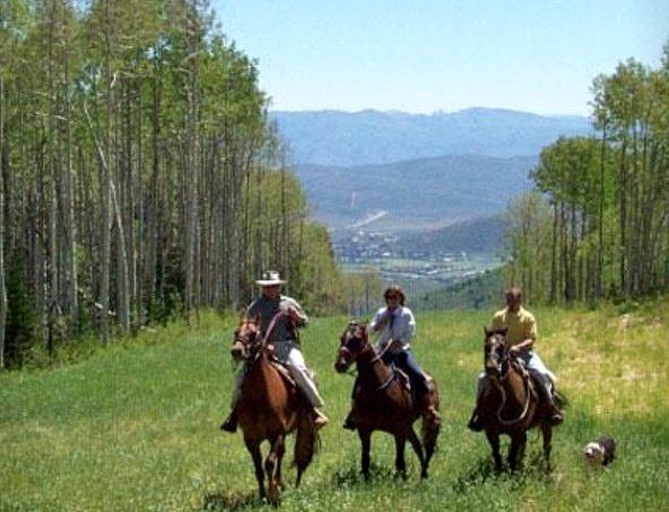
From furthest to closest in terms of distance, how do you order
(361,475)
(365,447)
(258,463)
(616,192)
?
1. (616,192)
2. (361,475)
3. (365,447)
4. (258,463)

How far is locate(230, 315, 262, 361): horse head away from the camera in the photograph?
12555 millimetres

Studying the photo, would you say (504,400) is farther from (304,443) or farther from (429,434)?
(304,443)

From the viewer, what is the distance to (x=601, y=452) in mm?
15883

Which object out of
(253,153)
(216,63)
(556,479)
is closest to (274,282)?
Answer: (556,479)

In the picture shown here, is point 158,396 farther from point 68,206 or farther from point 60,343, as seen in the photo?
point 60,343

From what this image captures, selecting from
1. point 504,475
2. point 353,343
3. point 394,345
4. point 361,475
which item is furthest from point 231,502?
point 504,475

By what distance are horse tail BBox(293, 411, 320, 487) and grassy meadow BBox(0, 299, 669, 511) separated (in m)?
0.34

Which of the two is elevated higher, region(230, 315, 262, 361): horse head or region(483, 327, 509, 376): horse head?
region(230, 315, 262, 361): horse head

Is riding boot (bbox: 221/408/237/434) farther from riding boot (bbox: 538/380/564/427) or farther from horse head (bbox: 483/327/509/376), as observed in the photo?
riding boot (bbox: 538/380/564/427)

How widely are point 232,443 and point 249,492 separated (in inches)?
219

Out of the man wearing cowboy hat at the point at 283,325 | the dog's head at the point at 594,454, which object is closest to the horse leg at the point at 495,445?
the dog's head at the point at 594,454

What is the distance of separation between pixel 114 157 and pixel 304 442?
3934 cm

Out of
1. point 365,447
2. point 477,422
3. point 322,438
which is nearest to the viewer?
point 365,447

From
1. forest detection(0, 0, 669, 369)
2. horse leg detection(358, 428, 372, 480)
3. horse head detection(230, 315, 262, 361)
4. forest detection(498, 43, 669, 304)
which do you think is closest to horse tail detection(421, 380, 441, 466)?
horse leg detection(358, 428, 372, 480)
